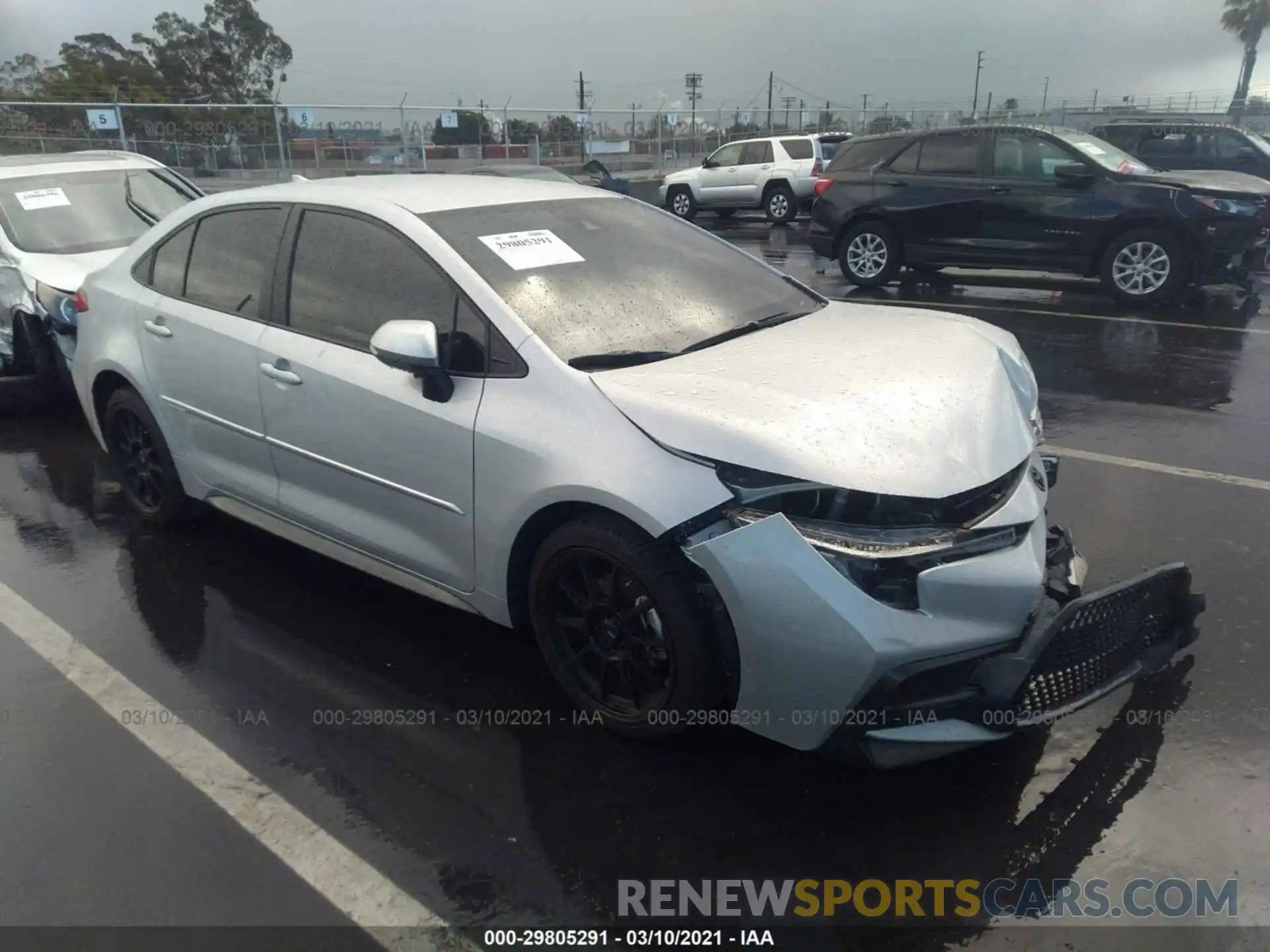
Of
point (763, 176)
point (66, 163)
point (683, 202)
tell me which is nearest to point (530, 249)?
point (66, 163)

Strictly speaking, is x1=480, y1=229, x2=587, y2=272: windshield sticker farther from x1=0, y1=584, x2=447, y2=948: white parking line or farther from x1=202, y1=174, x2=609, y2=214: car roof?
x1=0, y1=584, x2=447, y2=948: white parking line

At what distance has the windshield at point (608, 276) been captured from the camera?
320 centimetres

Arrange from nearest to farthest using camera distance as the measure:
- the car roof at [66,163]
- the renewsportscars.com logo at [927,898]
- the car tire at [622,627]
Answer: the renewsportscars.com logo at [927,898], the car tire at [622,627], the car roof at [66,163]

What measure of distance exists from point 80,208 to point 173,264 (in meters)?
3.86

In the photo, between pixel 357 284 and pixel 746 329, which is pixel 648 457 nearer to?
pixel 746 329

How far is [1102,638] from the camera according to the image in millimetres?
2725

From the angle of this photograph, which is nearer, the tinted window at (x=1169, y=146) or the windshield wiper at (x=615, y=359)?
the windshield wiper at (x=615, y=359)

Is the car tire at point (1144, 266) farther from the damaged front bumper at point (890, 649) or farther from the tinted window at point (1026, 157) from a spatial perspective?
the damaged front bumper at point (890, 649)

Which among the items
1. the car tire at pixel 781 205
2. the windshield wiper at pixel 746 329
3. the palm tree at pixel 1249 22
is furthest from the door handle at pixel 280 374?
the palm tree at pixel 1249 22

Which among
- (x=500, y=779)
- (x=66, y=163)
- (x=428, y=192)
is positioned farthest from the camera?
(x=66, y=163)

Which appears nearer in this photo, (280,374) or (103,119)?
(280,374)

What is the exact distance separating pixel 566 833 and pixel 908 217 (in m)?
9.14

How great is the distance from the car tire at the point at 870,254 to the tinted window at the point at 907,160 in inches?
23.6

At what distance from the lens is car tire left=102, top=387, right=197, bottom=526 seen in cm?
448
